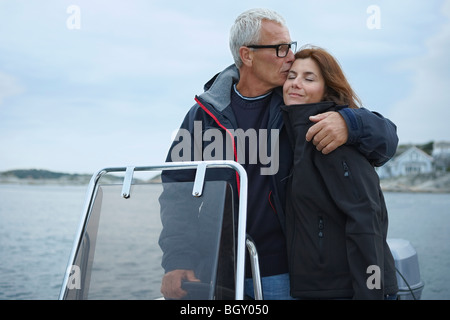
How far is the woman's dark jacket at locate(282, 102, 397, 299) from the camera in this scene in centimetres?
138

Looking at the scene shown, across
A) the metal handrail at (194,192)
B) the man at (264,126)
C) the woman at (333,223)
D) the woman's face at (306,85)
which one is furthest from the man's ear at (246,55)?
the metal handrail at (194,192)

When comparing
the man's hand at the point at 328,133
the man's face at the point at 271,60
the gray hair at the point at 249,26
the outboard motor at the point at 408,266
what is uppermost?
the gray hair at the point at 249,26

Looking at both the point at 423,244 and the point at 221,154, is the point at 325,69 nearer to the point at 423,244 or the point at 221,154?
the point at 221,154

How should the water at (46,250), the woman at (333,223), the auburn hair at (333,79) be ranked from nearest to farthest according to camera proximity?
the woman at (333,223) < the auburn hair at (333,79) < the water at (46,250)

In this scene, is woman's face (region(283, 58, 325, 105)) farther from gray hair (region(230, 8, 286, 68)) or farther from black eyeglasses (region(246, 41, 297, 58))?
gray hair (region(230, 8, 286, 68))

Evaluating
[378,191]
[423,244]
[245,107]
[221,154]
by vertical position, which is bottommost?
[423,244]

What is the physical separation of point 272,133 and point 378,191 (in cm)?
42

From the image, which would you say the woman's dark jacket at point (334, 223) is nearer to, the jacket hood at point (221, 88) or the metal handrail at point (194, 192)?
the metal handrail at point (194, 192)

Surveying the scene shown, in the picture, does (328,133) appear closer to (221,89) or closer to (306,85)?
(306,85)

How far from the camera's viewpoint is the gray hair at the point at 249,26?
1821 mm

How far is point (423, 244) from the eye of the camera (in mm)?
17375

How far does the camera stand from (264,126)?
1.71m

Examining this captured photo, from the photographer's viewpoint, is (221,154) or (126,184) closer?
(126,184)
